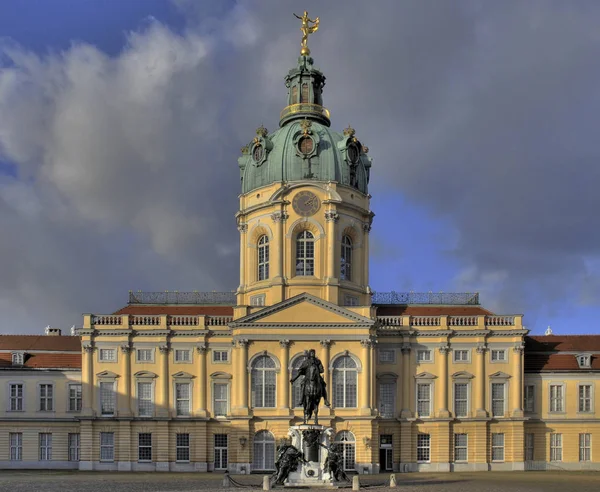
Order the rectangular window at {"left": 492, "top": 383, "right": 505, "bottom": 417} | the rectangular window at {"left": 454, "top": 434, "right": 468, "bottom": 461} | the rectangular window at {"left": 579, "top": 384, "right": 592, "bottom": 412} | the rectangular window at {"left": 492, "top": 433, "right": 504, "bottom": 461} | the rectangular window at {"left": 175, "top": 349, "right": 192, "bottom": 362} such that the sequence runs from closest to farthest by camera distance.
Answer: the rectangular window at {"left": 454, "top": 434, "right": 468, "bottom": 461}
the rectangular window at {"left": 492, "top": 433, "right": 504, "bottom": 461}
the rectangular window at {"left": 492, "top": 383, "right": 505, "bottom": 417}
the rectangular window at {"left": 175, "top": 349, "right": 192, "bottom": 362}
the rectangular window at {"left": 579, "top": 384, "right": 592, "bottom": 412}

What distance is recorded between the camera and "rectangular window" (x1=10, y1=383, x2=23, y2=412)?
70.2m

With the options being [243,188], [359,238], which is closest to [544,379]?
[359,238]

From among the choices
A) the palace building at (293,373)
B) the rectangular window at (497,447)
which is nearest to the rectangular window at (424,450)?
the palace building at (293,373)

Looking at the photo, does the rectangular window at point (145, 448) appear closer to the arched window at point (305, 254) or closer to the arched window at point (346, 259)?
the arched window at point (305, 254)

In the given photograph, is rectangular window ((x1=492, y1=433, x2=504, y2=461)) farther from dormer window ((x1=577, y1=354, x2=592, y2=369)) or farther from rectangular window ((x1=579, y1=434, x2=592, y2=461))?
Result: dormer window ((x1=577, y1=354, x2=592, y2=369))

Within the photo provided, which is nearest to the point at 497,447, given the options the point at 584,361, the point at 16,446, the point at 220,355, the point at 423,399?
the point at 423,399

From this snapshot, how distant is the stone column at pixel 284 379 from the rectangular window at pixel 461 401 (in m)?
13.6

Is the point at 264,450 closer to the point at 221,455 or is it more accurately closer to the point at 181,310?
the point at 221,455

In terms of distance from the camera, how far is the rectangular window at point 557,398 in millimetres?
69875

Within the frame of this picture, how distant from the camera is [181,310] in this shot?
75.4 m

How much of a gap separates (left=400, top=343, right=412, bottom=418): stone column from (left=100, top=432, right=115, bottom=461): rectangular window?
2242 centimetres

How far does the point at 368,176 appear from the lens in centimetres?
7538

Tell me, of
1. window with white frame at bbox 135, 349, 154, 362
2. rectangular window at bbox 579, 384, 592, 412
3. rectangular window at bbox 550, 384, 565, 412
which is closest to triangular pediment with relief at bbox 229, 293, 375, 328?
window with white frame at bbox 135, 349, 154, 362

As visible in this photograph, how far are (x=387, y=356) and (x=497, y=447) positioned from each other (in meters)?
11.0
